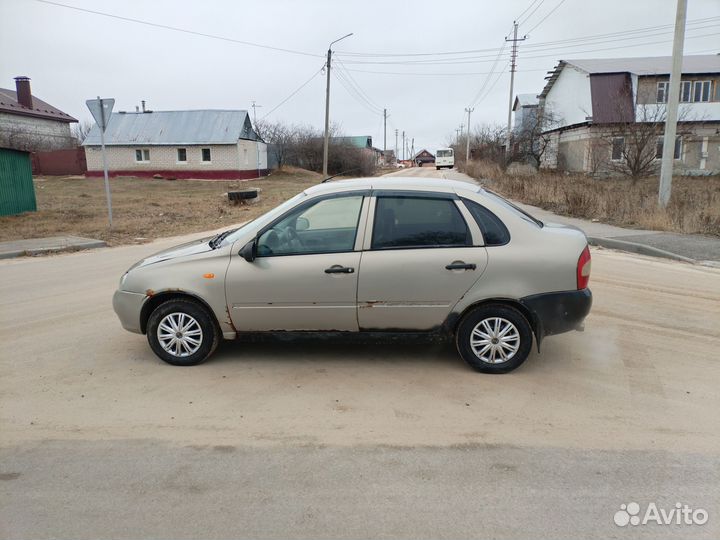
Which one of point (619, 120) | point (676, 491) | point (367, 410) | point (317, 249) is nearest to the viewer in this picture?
point (676, 491)

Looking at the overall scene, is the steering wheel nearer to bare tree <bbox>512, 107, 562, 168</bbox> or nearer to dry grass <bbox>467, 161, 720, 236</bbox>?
dry grass <bbox>467, 161, 720, 236</bbox>

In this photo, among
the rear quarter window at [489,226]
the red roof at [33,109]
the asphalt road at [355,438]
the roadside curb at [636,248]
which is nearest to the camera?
the asphalt road at [355,438]

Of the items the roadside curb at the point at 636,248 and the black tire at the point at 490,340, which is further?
the roadside curb at the point at 636,248

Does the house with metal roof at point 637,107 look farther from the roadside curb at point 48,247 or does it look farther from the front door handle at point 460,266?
the front door handle at point 460,266

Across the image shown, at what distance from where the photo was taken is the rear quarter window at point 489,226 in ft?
15.2

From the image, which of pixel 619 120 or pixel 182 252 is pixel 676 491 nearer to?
pixel 182 252

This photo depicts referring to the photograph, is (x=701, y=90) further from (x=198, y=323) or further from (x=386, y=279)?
(x=198, y=323)

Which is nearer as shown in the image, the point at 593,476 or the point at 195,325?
the point at 593,476

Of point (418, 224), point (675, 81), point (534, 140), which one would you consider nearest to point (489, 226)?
point (418, 224)

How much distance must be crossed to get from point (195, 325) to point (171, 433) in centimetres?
130

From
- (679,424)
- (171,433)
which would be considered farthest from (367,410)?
(679,424)

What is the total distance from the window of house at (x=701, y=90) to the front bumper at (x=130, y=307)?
141 ft

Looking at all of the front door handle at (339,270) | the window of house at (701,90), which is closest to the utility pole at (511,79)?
the window of house at (701,90)

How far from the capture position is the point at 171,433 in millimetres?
3740
